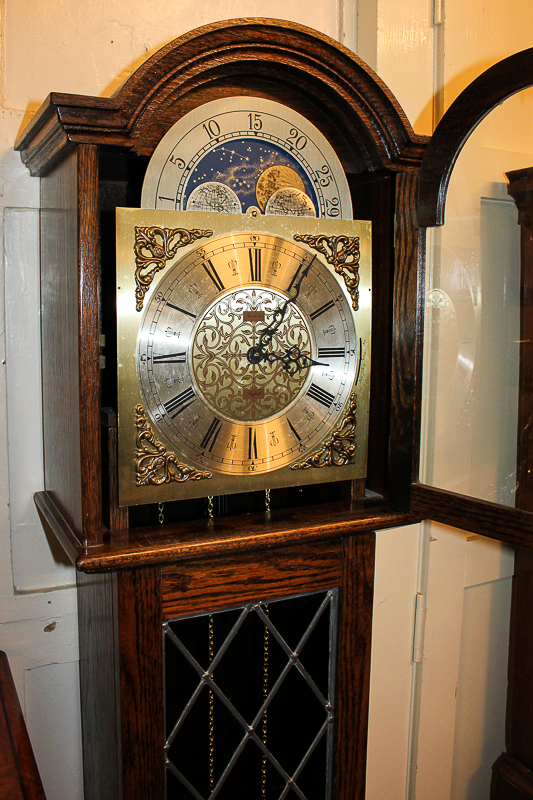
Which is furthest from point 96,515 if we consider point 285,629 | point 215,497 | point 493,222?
point 493,222

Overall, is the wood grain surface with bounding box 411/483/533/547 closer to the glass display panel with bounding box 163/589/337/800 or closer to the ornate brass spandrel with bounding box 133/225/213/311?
the glass display panel with bounding box 163/589/337/800

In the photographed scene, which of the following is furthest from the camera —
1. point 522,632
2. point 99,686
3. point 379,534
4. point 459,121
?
point 379,534

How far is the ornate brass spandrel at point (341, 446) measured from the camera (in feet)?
3.81

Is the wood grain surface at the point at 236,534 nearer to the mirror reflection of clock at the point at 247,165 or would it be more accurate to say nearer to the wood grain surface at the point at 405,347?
the wood grain surface at the point at 405,347

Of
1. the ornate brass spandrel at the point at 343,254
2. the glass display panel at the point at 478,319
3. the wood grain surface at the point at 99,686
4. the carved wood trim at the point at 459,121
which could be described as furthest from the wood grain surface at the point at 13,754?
the carved wood trim at the point at 459,121

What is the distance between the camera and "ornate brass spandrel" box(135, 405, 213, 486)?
3.36ft

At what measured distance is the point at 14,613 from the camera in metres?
1.30

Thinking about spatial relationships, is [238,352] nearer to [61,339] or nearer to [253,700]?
[61,339]

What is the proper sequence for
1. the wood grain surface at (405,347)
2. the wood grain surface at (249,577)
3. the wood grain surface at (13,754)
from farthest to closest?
1. the wood grain surface at (405,347)
2. the wood grain surface at (249,577)
3. the wood grain surface at (13,754)

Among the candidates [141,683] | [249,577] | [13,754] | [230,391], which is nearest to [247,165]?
[230,391]

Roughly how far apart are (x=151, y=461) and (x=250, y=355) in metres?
0.23

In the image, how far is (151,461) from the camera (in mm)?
1036

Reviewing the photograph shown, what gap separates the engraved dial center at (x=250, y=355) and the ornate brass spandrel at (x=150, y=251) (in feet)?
0.33

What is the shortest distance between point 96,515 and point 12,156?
0.70 meters
